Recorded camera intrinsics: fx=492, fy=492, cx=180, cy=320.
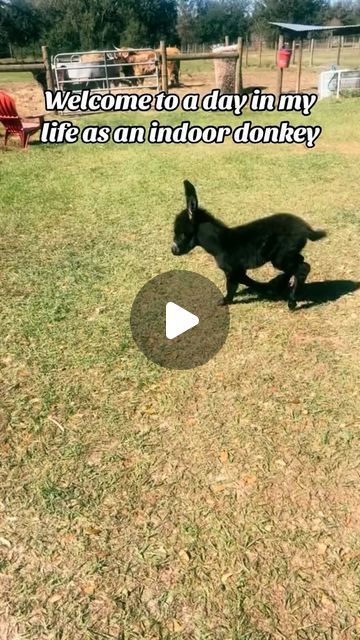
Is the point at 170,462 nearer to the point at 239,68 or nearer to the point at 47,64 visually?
the point at 47,64

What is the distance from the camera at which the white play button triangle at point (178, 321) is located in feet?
17.7

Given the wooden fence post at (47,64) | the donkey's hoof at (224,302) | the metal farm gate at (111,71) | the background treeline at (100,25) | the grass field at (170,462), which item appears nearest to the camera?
the grass field at (170,462)

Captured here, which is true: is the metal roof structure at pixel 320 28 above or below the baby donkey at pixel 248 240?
above

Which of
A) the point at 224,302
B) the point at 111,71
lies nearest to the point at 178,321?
the point at 224,302

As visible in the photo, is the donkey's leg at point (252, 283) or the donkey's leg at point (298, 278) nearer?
the donkey's leg at point (298, 278)

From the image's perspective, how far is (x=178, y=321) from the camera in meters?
5.51

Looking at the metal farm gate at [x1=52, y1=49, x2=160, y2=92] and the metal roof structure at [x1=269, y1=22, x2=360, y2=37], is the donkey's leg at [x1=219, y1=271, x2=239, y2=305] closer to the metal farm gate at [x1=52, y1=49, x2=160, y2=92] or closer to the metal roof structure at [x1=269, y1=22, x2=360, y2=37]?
the metal farm gate at [x1=52, y1=49, x2=160, y2=92]

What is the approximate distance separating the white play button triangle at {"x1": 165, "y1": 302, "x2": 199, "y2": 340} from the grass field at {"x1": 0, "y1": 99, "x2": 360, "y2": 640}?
44cm

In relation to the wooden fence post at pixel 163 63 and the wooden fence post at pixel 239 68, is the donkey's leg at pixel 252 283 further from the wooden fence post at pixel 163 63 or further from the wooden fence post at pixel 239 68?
the wooden fence post at pixel 239 68

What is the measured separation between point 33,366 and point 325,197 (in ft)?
22.6

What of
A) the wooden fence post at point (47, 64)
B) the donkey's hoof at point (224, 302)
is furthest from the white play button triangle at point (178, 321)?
the wooden fence post at point (47, 64)

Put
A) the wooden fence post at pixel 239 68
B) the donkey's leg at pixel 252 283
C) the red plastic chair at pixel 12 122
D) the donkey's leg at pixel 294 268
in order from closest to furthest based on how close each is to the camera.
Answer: the donkey's leg at pixel 294 268 < the donkey's leg at pixel 252 283 < the red plastic chair at pixel 12 122 < the wooden fence post at pixel 239 68
